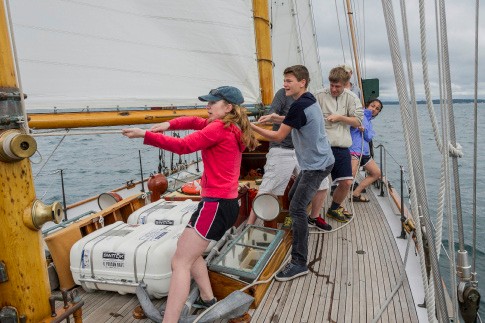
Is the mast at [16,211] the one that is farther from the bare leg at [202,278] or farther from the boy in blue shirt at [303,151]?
the boy in blue shirt at [303,151]

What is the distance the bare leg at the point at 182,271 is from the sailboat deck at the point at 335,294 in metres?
0.75

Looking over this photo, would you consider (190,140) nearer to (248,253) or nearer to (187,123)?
(187,123)

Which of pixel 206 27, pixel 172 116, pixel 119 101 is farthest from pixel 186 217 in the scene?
pixel 206 27

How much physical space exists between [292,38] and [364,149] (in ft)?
12.0

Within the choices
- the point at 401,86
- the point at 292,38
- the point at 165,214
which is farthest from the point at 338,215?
the point at 292,38

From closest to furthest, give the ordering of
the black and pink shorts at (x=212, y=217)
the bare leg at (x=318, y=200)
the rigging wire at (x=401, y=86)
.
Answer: the rigging wire at (x=401, y=86) < the black and pink shorts at (x=212, y=217) < the bare leg at (x=318, y=200)

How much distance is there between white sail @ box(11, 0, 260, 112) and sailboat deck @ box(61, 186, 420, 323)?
1.89 metres

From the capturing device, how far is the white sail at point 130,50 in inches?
131

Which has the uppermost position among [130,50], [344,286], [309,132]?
[130,50]

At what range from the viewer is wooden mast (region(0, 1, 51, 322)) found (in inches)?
79.4

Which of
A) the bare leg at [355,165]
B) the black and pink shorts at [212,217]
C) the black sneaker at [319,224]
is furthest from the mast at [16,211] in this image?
the bare leg at [355,165]

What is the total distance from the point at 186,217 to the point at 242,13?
2605 mm

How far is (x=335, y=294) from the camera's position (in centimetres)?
347

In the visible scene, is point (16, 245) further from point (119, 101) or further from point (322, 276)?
point (322, 276)
